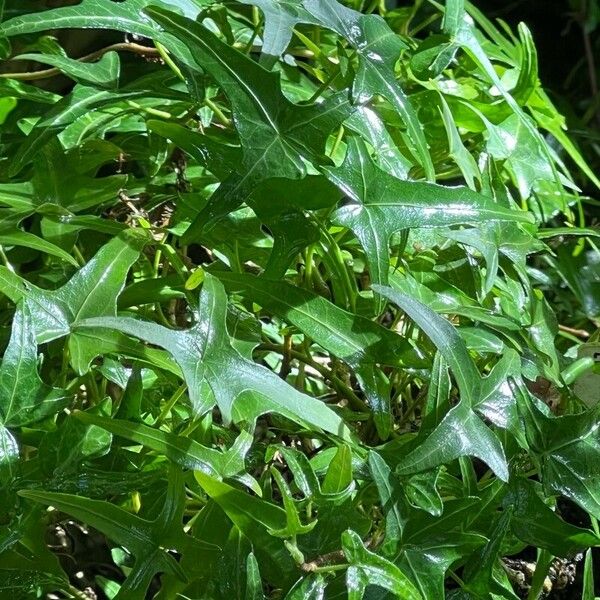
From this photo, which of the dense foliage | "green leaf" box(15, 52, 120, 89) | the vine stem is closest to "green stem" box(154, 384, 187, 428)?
the dense foliage

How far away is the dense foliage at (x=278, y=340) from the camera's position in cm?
46

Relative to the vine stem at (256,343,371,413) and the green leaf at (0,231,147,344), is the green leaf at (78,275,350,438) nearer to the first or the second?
the green leaf at (0,231,147,344)

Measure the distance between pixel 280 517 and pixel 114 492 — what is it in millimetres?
90

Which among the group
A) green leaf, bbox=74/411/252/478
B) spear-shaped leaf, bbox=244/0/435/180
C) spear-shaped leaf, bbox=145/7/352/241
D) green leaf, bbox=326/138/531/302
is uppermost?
spear-shaped leaf, bbox=244/0/435/180

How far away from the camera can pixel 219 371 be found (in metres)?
0.45

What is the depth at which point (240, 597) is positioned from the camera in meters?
0.44

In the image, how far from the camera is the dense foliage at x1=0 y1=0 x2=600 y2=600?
1.50 feet

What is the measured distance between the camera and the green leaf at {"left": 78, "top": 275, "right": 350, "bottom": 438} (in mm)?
434

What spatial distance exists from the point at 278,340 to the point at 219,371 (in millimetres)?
245

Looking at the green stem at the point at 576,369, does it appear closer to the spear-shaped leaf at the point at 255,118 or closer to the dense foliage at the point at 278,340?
the dense foliage at the point at 278,340

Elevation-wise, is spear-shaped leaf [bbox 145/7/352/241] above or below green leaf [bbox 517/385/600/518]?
above

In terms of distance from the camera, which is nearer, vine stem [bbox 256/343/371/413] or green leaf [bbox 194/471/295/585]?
green leaf [bbox 194/471/295/585]

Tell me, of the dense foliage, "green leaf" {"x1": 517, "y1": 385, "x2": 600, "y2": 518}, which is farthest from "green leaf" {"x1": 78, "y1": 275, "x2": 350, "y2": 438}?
"green leaf" {"x1": 517, "y1": 385, "x2": 600, "y2": 518}

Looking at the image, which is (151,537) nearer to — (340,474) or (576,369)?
(340,474)
